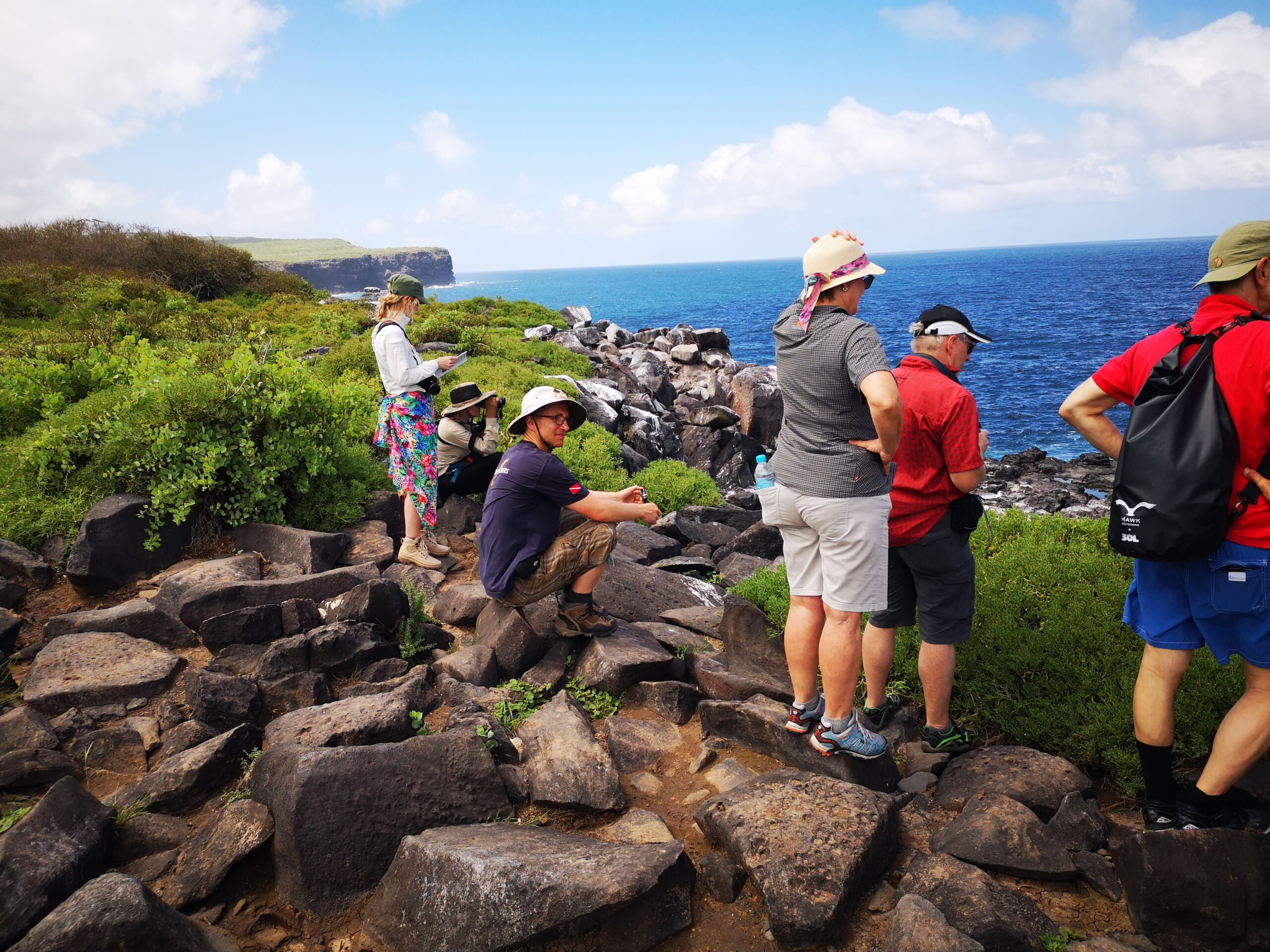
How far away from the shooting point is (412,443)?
7.61 m

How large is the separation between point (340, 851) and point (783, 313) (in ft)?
11.6

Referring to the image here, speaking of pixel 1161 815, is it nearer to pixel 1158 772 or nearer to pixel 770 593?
pixel 1158 772

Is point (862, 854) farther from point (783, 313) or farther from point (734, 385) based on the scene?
point (734, 385)

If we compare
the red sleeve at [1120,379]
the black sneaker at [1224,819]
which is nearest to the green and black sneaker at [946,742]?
the black sneaker at [1224,819]

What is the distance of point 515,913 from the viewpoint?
123 inches

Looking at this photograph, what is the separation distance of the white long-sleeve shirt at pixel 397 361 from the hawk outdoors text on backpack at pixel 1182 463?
584 cm

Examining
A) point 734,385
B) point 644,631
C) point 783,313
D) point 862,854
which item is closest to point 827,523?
point 783,313

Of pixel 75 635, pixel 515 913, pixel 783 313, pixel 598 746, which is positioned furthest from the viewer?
pixel 75 635

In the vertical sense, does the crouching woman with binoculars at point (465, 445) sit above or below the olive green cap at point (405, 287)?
below

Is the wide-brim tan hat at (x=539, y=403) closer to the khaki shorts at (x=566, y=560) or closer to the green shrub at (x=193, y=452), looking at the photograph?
the khaki shorts at (x=566, y=560)

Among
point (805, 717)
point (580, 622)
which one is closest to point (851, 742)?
point (805, 717)

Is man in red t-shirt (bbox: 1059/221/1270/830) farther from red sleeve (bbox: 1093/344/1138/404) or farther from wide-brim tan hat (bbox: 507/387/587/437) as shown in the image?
wide-brim tan hat (bbox: 507/387/587/437)

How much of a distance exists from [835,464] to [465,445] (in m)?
5.53

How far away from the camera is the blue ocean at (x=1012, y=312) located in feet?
95.6
